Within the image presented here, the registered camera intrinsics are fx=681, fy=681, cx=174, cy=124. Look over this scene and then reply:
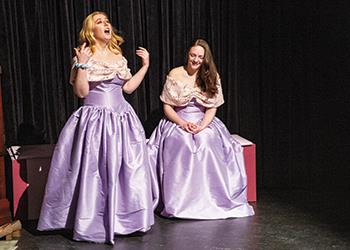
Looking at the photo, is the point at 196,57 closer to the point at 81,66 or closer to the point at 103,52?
the point at 103,52

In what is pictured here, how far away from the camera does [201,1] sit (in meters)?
4.87

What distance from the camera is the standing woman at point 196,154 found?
13.9 ft

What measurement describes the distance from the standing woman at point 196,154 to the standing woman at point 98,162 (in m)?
0.37

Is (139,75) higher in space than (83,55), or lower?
lower

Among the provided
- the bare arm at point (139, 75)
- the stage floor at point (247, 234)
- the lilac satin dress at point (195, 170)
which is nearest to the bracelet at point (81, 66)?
the bare arm at point (139, 75)

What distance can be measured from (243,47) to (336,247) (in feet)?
6.06

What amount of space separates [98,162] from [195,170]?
2.30 feet

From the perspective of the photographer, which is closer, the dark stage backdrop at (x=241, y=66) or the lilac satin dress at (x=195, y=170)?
the lilac satin dress at (x=195, y=170)

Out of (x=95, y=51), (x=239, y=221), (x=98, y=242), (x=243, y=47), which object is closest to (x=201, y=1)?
(x=243, y=47)

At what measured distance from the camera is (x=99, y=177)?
12.6 ft

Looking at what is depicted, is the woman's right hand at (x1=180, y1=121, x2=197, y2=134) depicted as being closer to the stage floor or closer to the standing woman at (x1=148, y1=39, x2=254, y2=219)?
the standing woman at (x1=148, y1=39, x2=254, y2=219)

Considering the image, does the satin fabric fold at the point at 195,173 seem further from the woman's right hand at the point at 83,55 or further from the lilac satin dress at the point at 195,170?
the woman's right hand at the point at 83,55

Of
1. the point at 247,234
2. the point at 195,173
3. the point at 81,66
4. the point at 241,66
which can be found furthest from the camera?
the point at 241,66

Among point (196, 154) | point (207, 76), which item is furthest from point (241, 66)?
point (196, 154)
